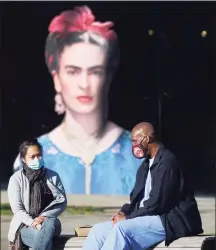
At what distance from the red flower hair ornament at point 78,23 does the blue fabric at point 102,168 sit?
170 centimetres

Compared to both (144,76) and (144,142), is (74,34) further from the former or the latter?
(144,142)

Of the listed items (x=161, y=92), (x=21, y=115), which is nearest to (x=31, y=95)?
(x=21, y=115)

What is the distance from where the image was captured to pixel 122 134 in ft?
42.4

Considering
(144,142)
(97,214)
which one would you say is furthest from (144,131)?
(97,214)

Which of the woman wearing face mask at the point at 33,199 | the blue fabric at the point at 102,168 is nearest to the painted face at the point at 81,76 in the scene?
the blue fabric at the point at 102,168

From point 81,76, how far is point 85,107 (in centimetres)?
52

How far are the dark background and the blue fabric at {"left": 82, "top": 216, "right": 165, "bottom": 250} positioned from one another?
6911 mm

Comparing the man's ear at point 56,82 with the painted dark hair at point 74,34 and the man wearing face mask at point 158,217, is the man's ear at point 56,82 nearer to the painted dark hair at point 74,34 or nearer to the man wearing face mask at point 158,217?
the painted dark hair at point 74,34

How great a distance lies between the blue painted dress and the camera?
12930mm

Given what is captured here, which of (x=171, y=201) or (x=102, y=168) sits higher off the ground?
(x=171, y=201)

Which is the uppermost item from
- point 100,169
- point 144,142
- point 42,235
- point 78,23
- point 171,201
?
point 78,23

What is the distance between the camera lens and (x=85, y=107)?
1305cm

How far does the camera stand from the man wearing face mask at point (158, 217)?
5.89 metres

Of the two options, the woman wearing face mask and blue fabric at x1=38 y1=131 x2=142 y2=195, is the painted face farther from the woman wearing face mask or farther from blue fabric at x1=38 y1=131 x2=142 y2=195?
the woman wearing face mask
